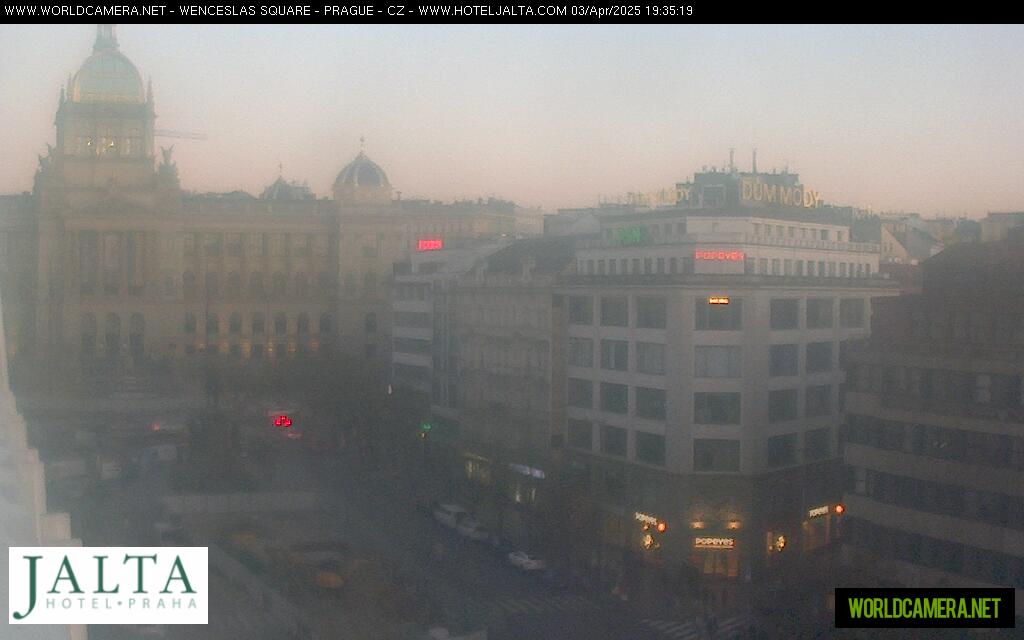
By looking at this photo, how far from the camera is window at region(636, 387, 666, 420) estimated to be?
7.10 meters

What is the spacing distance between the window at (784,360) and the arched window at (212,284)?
3.61 meters

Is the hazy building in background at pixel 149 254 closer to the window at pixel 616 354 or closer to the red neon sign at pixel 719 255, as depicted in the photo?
the window at pixel 616 354

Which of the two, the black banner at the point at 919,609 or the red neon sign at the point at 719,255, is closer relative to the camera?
the black banner at the point at 919,609

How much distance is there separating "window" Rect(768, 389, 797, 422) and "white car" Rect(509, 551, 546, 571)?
2.05 meters

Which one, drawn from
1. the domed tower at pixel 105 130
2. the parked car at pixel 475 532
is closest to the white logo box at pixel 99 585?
the parked car at pixel 475 532

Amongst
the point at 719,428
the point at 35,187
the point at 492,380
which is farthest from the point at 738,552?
the point at 35,187

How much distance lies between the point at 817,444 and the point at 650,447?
1.11 m

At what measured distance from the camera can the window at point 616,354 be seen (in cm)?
719

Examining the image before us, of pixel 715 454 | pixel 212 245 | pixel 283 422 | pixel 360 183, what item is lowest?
pixel 715 454

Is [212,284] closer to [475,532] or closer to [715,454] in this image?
[475,532]

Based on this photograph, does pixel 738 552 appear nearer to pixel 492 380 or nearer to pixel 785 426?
pixel 785 426

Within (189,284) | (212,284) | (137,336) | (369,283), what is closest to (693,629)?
(369,283)

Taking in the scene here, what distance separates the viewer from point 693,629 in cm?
537

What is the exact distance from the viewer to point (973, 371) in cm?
573
